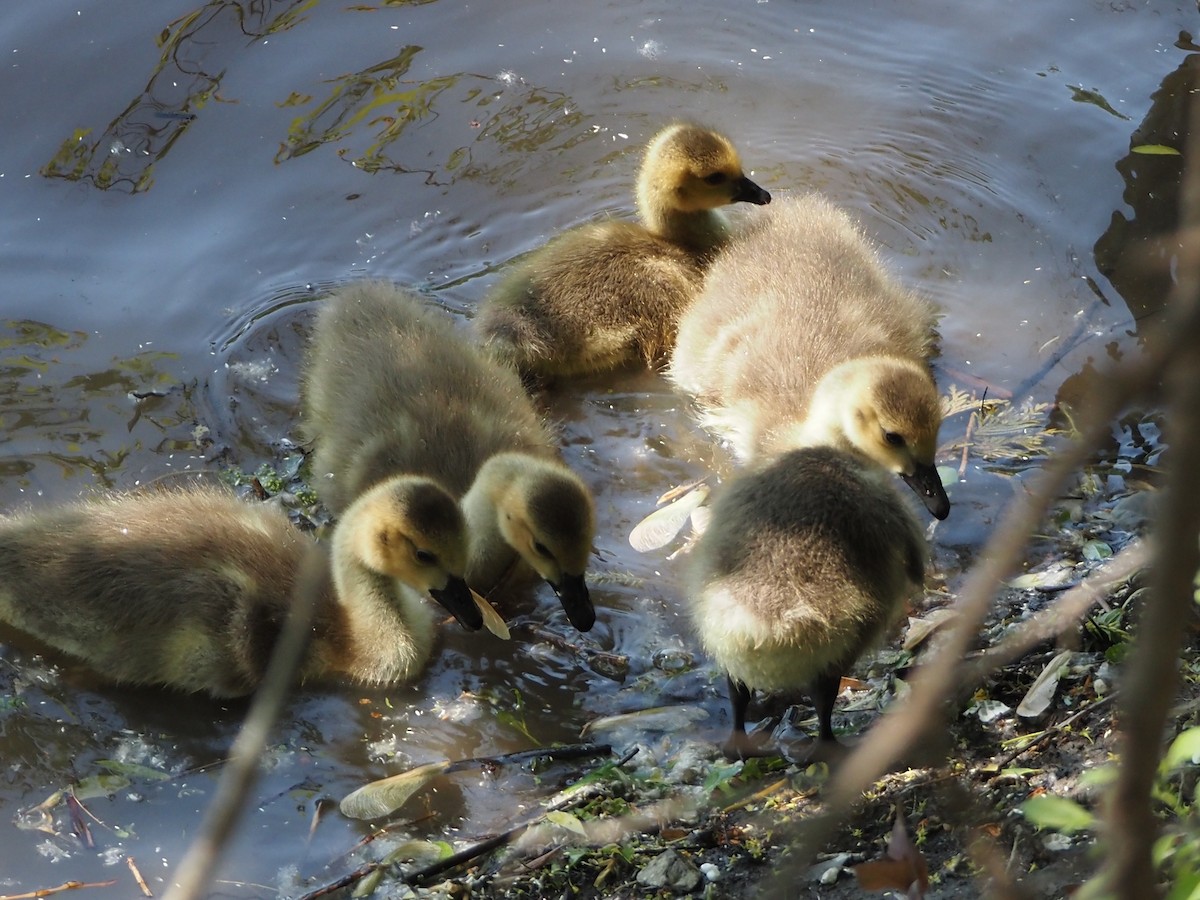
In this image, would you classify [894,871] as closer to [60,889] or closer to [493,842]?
[493,842]

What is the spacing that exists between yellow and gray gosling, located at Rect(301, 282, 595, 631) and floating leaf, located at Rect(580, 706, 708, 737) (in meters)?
0.28

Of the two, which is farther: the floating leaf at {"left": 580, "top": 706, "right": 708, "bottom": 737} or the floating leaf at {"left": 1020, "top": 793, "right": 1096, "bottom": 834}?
the floating leaf at {"left": 580, "top": 706, "right": 708, "bottom": 737}

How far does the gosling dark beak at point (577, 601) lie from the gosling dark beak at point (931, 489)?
43.3 inches

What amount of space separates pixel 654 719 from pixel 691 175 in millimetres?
2464

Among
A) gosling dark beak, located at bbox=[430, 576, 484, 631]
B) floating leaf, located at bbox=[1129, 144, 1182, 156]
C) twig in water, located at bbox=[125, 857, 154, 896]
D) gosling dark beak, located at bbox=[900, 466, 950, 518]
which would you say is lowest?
twig in water, located at bbox=[125, 857, 154, 896]

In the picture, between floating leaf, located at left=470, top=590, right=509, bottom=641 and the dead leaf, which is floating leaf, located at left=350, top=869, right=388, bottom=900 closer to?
floating leaf, located at left=470, top=590, right=509, bottom=641

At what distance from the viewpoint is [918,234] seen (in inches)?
234

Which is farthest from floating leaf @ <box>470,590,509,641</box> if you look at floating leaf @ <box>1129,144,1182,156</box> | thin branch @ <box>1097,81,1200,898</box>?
floating leaf @ <box>1129,144,1182,156</box>

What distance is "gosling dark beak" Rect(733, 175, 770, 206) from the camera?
5.46 m

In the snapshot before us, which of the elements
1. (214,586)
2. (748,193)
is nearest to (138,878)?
(214,586)

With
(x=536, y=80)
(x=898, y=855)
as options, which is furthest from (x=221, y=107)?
(x=898, y=855)

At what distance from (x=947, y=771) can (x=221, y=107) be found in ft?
20.6

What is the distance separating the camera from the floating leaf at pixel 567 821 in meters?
3.19

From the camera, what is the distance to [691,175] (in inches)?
209
